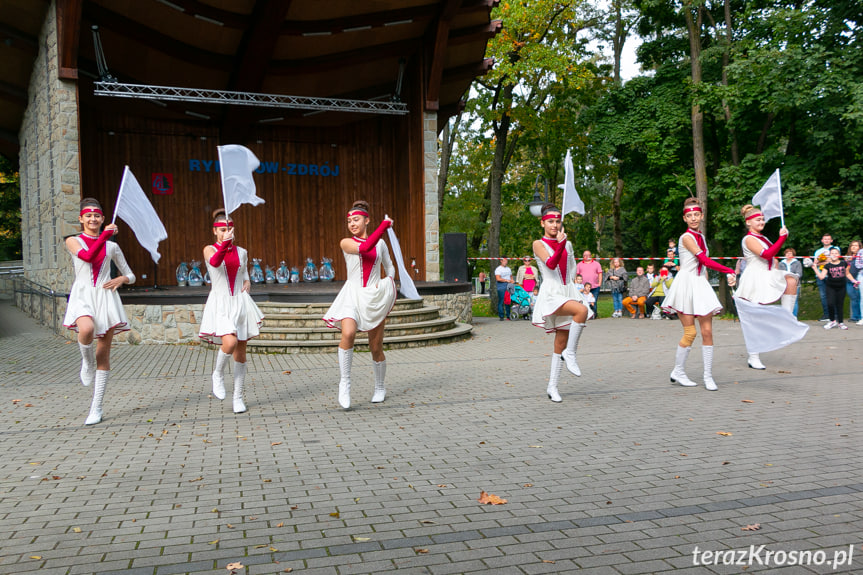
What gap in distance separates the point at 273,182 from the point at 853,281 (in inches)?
631

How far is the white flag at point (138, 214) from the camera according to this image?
8062mm

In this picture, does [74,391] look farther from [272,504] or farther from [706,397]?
[706,397]

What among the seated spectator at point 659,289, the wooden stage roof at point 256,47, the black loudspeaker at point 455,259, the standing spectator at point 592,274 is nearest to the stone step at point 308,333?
the black loudspeaker at point 455,259

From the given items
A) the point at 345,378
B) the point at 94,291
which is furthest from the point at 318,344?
the point at 94,291

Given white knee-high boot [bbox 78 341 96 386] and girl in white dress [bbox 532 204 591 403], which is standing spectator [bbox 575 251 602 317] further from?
white knee-high boot [bbox 78 341 96 386]

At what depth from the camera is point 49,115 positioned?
51.5ft

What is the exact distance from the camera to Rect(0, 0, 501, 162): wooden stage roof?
1549cm

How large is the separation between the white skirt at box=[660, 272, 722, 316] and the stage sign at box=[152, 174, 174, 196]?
15.3 m

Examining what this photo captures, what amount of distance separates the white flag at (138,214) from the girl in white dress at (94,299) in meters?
0.70

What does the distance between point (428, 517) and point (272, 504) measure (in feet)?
3.55

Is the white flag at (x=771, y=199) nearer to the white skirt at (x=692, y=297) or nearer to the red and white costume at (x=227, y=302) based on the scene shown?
the white skirt at (x=692, y=297)

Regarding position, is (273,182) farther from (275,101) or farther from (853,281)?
(853,281)

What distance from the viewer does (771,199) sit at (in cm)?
990

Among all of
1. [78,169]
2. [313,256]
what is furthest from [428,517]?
[313,256]
